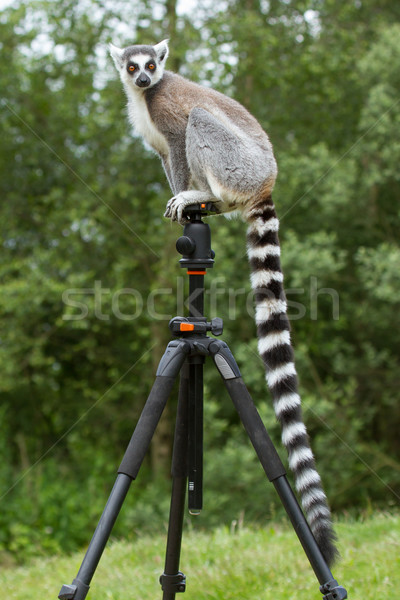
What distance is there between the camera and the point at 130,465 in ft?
5.89

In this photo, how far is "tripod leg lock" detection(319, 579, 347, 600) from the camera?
1.75 m

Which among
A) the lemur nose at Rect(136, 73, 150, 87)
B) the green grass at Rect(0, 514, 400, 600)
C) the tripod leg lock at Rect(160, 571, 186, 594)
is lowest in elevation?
the tripod leg lock at Rect(160, 571, 186, 594)

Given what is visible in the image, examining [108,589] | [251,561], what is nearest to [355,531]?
[251,561]

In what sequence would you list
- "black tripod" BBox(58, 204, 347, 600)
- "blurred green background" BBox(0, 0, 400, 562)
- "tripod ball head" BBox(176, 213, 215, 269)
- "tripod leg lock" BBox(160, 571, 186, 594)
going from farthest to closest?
"blurred green background" BBox(0, 0, 400, 562) → "tripod leg lock" BBox(160, 571, 186, 594) → "tripod ball head" BBox(176, 213, 215, 269) → "black tripod" BBox(58, 204, 347, 600)

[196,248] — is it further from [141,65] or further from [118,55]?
[118,55]

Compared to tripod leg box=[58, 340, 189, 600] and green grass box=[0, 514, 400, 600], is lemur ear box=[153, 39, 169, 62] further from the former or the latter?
green grass box=[0, 514, 400, 600]

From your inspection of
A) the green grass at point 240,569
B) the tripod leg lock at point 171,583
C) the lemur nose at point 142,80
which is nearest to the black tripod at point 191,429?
the tripod leg lock at point 171,583

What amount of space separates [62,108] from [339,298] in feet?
15.7

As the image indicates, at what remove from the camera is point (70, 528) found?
8.60m

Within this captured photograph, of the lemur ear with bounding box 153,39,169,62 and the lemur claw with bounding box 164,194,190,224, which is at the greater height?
the lemur ear with bounding box 153,39,169,62

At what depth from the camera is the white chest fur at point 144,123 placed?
110 inches

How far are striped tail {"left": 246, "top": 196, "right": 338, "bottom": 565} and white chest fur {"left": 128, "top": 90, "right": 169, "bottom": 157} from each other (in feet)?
2.56

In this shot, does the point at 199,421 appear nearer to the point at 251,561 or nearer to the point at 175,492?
the point at 175,492

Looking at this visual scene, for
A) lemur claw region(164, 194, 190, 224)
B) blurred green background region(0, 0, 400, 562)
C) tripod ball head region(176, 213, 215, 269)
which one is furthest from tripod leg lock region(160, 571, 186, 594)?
blurred green background region(0, 0, 400, 562)
